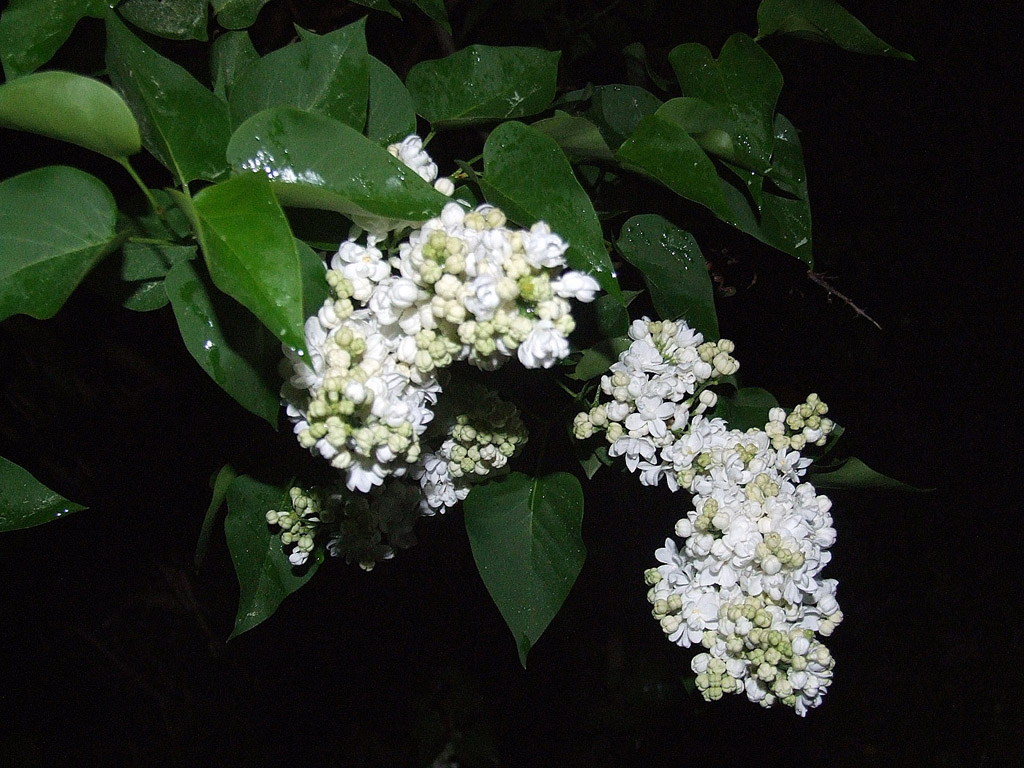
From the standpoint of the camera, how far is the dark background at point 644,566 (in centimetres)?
255

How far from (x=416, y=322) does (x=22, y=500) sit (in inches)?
24.0

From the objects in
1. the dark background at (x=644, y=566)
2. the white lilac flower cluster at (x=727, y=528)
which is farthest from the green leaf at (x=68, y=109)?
the dark background at (x=644, y=566)

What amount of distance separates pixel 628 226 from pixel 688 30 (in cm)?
85

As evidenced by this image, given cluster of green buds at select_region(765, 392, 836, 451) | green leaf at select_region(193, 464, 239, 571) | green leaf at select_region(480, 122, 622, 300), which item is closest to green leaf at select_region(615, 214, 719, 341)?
cluster of green buds at select_region(765, 392, 836, 451)

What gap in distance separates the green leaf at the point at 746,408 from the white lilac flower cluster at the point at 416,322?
0.57 meters

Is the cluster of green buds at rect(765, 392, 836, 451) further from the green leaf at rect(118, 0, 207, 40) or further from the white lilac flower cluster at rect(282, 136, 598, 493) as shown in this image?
the green leaf at rect(118, 0, 207, 40)

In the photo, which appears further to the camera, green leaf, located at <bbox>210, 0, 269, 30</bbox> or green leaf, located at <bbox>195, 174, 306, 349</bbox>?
green leaf, located at <bbox>210, 0, 269, 30</bbox>

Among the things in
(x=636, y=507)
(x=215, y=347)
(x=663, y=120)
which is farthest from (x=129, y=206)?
(x=636, y=507)

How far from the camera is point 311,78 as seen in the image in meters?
0.95

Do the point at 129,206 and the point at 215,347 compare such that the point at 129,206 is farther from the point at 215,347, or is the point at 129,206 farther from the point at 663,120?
the point at 663,120

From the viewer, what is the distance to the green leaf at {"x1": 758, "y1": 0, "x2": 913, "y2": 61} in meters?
1.26

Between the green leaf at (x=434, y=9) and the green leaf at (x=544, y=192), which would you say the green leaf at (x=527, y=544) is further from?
the green leaf at (x=434, y=9)

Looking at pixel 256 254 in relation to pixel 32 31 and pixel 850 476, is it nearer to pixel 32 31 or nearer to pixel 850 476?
pixel 32 31

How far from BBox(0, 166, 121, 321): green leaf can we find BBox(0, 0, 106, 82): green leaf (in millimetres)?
192
